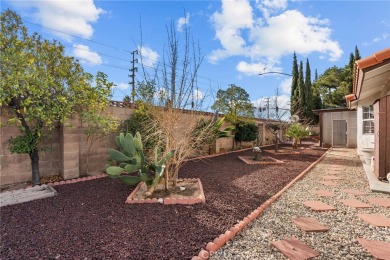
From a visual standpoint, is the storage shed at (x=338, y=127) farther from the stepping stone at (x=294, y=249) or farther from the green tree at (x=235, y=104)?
the stepping stone at (x=294, y=249)

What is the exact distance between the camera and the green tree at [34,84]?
4926mm

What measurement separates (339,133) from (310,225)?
16.3 meters

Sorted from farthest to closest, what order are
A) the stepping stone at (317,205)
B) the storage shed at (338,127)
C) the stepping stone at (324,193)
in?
the storage shed at (338,127), the stepping stone at (324,193), the stepping stone at (317,205)

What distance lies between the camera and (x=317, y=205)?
4371mm

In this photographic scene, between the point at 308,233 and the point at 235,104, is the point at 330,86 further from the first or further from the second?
the point at 308,233

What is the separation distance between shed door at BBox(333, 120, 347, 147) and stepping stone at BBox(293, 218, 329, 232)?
1581 cm

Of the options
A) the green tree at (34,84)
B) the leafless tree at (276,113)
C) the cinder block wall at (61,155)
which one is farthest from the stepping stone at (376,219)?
the leafless tree at (276,113)

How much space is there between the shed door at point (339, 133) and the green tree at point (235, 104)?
256 inches

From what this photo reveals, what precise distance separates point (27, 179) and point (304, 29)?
10.2 meters

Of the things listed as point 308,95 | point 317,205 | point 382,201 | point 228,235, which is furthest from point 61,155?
point 308,95

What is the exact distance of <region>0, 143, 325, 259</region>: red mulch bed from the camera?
2.78 m

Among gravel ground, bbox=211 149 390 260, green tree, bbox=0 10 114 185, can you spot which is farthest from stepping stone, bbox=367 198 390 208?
green tree, bbox=0 10 114 185

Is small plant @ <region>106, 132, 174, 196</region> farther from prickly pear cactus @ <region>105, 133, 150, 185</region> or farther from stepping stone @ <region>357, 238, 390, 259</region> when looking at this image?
stepping stone @ <region>357, 238, 390, 259</region>

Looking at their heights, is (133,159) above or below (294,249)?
above
